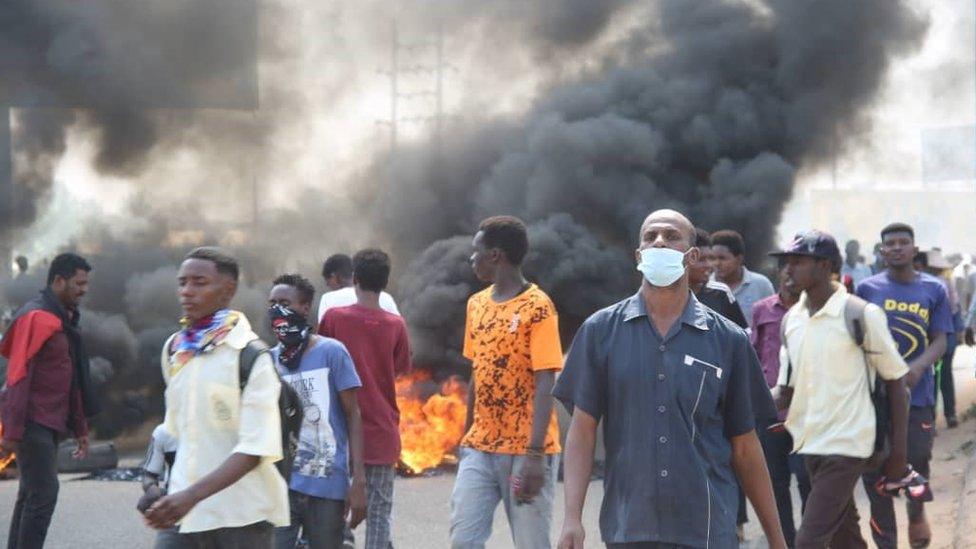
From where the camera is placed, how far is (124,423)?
53.7 ft

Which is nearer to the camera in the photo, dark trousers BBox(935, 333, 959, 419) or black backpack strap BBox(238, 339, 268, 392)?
black backpack strap BBox(238, 339, 268, 392)

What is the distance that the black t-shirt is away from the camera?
633 centimetres

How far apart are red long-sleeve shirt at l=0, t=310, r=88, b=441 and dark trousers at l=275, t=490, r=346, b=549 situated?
1.74 meters

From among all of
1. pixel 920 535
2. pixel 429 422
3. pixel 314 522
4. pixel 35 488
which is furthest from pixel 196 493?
pixel 429 422

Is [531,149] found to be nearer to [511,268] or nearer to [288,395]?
[511,268]

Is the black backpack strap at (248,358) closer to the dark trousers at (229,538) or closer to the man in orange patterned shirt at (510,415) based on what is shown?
the dark trousers at (229,538)

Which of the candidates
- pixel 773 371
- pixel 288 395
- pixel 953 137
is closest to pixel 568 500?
pixel 288 395

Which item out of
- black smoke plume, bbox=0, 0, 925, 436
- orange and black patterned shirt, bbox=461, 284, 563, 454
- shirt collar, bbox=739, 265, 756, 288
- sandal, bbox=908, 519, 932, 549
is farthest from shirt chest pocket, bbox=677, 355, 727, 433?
black smoke plume, bbox=0, 0, 925, 436

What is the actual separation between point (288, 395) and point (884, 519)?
10.4 ft

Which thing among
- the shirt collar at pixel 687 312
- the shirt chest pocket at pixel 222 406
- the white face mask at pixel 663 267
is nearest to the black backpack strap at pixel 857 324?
the shirt collar at pixel 687 312

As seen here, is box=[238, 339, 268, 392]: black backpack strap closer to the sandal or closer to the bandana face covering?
the bandana face covering

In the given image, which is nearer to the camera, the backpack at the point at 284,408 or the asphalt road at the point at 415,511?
the backpack at the point at 284,408

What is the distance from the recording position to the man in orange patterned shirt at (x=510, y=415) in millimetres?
5020

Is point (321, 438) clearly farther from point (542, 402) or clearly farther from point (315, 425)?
point (542, 402)
